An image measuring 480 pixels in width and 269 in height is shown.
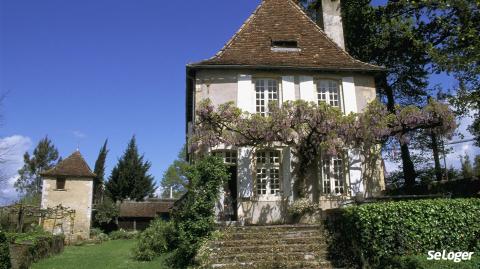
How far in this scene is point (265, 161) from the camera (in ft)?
48.3

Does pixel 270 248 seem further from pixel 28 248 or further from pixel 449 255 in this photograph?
pixel 28 248

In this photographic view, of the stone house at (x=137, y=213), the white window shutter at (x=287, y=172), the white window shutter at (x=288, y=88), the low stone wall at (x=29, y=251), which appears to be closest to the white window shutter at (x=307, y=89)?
the white window shutter at (x=288, y=88)

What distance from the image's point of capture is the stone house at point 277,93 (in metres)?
14.1

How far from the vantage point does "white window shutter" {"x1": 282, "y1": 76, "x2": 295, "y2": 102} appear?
14961 mm

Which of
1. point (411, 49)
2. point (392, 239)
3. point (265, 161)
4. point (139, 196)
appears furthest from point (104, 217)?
point (392, 239)

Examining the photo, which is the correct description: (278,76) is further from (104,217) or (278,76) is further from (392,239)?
(104,217)

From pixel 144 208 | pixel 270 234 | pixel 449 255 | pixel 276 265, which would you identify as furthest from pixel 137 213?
pixel 449 255

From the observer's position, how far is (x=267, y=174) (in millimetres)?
14531

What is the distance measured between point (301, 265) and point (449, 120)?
7692mm

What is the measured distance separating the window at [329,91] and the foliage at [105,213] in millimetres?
25842

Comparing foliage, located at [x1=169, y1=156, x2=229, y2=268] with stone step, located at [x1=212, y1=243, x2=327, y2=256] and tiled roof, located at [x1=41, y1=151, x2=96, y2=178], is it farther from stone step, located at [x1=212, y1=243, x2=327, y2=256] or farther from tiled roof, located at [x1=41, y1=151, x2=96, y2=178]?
tiled roof, located at [x1=41, y1=151, x2=96, y2=178]

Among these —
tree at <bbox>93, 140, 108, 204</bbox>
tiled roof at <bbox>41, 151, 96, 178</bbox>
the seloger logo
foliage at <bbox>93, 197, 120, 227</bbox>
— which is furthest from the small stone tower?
the seloger logo

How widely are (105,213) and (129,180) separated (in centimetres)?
692

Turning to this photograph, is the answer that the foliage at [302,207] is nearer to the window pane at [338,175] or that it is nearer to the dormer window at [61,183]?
the window pane at [338,175]
